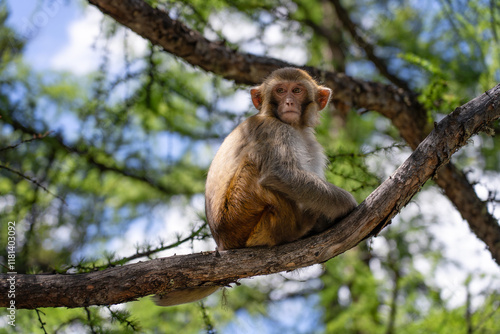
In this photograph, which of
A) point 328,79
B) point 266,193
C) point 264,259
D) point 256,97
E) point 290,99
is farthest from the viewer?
point 328,79

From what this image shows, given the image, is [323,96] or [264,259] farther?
[323,96]

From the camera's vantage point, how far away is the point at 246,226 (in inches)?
151

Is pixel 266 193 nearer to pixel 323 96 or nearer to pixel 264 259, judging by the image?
pixel 264 259

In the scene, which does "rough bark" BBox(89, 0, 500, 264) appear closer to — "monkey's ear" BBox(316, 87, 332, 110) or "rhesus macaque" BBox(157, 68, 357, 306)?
"monkey's ear" BBox(316, 87, 332, 110)

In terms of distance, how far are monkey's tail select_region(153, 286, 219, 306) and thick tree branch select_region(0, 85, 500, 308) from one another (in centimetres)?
35

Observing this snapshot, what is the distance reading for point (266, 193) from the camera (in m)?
3.77

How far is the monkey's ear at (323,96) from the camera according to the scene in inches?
194

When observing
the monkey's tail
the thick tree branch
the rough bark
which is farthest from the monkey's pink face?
the monkey's tail

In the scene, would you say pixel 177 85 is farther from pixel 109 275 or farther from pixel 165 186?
pixel 109 275

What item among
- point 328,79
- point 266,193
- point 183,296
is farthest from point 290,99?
point 183,296

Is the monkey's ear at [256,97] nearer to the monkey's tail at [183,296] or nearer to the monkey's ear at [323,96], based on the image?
the monkey's ear at [323,96]

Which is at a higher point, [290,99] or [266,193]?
[290,99]

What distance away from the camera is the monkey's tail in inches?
151

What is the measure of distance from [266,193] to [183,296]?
1.17 meters
